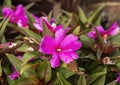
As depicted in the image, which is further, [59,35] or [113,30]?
[113,30]

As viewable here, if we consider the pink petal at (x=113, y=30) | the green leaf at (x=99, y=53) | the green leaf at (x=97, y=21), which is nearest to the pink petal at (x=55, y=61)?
the green leaf at (x=99, y=53)

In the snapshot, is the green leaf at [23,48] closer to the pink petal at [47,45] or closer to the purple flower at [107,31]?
the pink petal at [47,45]

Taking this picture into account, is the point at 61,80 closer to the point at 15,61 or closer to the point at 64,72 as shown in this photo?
the point at 64,72

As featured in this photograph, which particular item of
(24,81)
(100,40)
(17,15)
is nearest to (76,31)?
(100,40)

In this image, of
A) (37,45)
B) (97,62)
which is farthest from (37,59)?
(97,62)

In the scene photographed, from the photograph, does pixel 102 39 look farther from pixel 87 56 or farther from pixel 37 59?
pixel 37 59

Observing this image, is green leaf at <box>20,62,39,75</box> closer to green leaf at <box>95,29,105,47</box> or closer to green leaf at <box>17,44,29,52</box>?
green leaf at <box>17,44,29,52</box>

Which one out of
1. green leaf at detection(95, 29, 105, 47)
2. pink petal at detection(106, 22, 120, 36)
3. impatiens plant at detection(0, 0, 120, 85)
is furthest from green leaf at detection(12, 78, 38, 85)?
pink petal at detection(106, 22, 120, 36)
